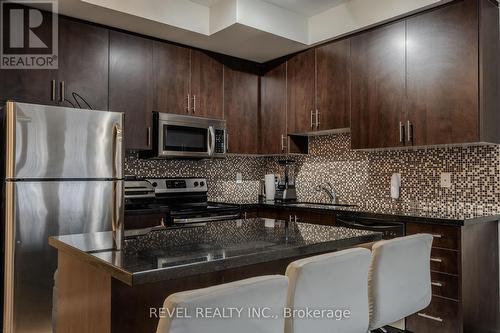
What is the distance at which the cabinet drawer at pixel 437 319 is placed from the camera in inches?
97.5

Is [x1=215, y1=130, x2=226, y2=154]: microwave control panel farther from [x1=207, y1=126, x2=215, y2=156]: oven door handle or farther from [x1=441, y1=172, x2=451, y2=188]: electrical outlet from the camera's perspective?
[x1=441, y1=172, x2=451, y2=188]: electrical outlet

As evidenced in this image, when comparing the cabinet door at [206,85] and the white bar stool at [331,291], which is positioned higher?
the cabinet door at [206,85]

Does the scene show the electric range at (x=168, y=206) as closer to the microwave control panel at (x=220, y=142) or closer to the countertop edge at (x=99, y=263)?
the microwave control panel at (x=220, y=142)

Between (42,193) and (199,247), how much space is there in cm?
144

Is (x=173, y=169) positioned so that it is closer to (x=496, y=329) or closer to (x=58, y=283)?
(x=58, y=283)

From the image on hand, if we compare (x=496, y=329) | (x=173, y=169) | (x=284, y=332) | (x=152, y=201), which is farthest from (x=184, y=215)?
(x=496, y=329)

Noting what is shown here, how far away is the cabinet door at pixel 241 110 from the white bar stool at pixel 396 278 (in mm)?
2568

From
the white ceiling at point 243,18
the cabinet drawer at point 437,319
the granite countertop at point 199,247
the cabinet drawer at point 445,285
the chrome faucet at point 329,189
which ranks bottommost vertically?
the cabinet drawer at point 437,319

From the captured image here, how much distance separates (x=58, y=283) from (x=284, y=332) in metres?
1.05

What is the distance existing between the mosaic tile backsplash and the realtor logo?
110 centimetres

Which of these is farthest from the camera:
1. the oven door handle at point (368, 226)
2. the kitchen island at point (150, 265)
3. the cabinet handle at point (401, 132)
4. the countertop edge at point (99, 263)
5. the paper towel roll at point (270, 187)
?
the paper towel roll at point (270, 187)

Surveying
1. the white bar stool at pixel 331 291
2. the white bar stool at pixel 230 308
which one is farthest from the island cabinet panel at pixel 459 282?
the white bar stool at pixel 230 308

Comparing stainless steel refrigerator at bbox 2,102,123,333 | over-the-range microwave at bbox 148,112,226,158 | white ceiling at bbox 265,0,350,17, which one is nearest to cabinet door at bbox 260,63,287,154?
over-the-range microwave at bbox 148,112,226,158

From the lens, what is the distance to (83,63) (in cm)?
307
